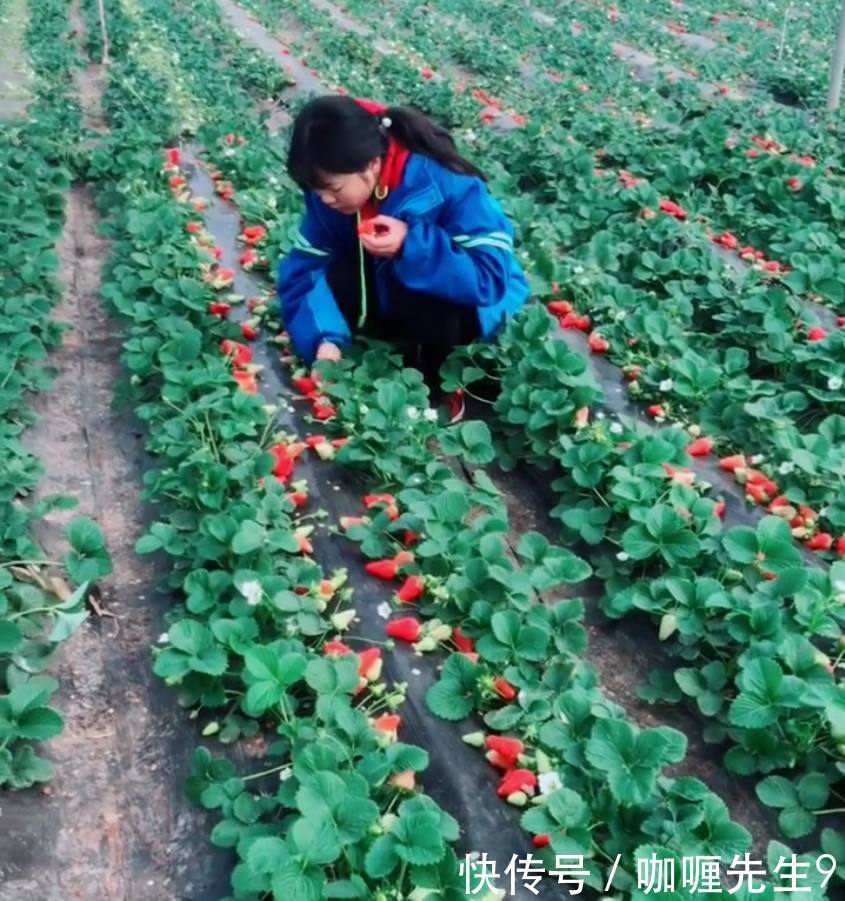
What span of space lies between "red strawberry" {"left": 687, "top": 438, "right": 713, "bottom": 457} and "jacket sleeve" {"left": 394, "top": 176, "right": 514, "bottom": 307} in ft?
2.42

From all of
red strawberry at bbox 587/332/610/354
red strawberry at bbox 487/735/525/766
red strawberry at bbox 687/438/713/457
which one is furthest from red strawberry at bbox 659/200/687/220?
red strawberry at bbox 487/735/525/766

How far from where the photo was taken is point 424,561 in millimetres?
2602

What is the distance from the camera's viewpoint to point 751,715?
206 centimetres

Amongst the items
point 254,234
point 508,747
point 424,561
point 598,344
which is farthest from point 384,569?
point 254,234

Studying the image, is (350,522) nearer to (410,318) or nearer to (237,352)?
(410,318)

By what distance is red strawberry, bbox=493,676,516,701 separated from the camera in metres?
2.22

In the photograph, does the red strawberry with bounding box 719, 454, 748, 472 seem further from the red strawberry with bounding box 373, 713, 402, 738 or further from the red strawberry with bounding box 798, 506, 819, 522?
the red strawberry with bounding box 373, 713, 402, 738

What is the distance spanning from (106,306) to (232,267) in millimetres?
542

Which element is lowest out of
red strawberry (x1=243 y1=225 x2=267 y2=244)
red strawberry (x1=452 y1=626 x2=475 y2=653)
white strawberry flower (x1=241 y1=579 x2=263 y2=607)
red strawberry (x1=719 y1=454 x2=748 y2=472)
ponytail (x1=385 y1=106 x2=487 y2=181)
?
red strawberry (x1=243 y1=225 x2=267 y2=244)

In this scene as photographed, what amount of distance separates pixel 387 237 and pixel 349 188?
195 mm

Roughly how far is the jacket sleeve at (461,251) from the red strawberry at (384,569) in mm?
909

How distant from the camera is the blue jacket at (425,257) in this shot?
308 centimetres

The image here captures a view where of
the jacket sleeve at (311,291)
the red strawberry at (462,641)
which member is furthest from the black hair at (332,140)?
the red strawberry at (462,641)

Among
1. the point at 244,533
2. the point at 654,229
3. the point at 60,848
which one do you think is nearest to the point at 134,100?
the point at 654,229
